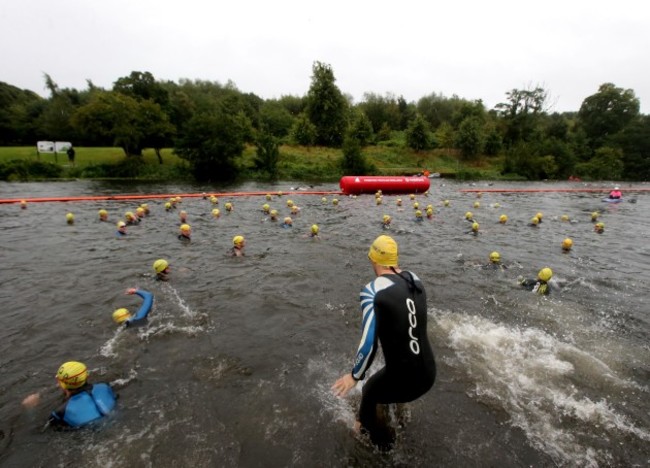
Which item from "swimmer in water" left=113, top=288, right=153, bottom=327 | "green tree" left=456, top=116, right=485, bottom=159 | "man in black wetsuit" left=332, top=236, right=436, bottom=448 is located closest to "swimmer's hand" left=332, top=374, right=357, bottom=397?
"man in black wetsuit" left=332, top=236, right=436, bottom=448

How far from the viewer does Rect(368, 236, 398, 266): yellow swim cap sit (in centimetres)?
317

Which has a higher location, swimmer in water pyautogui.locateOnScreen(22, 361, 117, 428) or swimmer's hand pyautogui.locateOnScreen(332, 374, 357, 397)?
swimmer's hand pyautogui.locateOnScreen(332, 374, 357, 397)

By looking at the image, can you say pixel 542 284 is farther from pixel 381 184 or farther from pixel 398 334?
pixel 381 184

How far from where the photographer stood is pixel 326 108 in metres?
53.6

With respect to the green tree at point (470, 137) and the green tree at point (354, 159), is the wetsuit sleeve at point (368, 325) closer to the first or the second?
the green tree at point (354, 159)

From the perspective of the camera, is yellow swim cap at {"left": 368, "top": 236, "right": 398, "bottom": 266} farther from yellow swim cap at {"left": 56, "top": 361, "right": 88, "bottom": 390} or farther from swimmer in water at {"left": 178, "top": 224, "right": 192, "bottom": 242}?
swimmer in water at {"left": 178, "top": 224, "right": 192, "bottom": 242}

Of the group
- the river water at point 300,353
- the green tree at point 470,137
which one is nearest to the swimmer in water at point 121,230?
the river water at point 300,353

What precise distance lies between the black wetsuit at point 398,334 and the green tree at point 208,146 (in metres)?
34.4

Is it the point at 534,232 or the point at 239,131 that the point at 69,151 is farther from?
the point at 534,232

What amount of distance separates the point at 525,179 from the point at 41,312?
5351 centimetres

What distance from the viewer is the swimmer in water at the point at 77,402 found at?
4237 millimetres

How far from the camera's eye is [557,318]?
24.5ft

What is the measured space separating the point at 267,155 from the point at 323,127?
57.5 ft

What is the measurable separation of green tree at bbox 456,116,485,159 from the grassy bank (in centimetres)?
223
